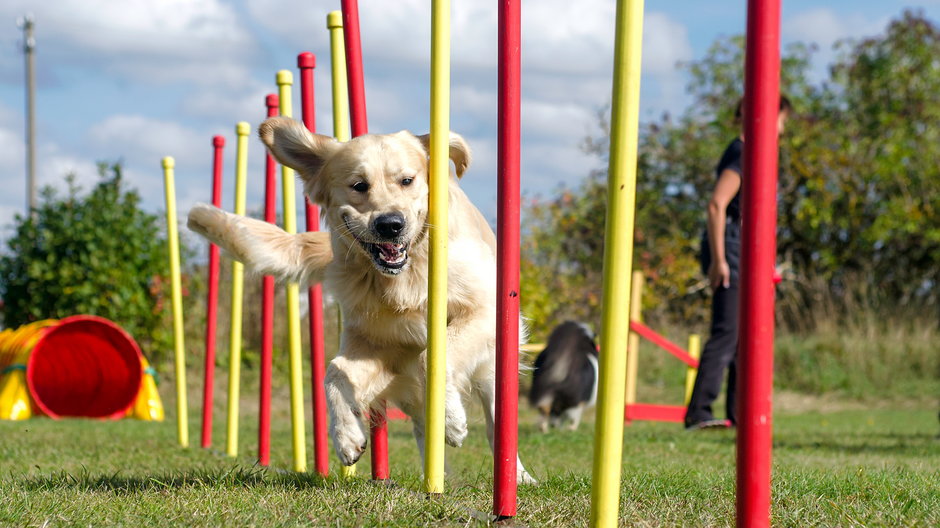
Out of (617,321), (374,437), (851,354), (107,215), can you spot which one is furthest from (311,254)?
(851,354)

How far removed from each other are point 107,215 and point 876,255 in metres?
9.76

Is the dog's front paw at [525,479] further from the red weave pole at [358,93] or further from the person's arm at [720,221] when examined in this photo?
Answer: the person's arm at [720,221]

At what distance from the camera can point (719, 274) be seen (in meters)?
6.35

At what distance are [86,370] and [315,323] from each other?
597 cm

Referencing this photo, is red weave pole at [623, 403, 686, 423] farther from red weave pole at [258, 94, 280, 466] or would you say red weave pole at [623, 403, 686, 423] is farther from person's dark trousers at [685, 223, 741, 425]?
red weave pole at [258, 94, 280, 466]

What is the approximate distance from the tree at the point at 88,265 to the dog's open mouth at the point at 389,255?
8062 millimetres

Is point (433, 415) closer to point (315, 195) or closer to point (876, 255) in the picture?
point (315, 195)

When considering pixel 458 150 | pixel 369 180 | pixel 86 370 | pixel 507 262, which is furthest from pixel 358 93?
pixel 86 370

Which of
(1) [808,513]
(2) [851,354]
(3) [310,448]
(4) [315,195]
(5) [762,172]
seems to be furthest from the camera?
(2) [851,354]

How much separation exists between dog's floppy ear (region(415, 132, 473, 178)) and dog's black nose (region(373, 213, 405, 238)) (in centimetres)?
48

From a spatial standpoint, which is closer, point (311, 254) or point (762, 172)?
point (762, 172)

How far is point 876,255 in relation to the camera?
13742 mm

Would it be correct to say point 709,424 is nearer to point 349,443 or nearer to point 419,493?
point 349,443

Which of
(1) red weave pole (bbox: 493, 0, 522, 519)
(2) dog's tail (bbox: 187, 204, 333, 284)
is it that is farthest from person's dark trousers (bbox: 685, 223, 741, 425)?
(1) red weave pole (bbox: 493, 0, 522, 519)
